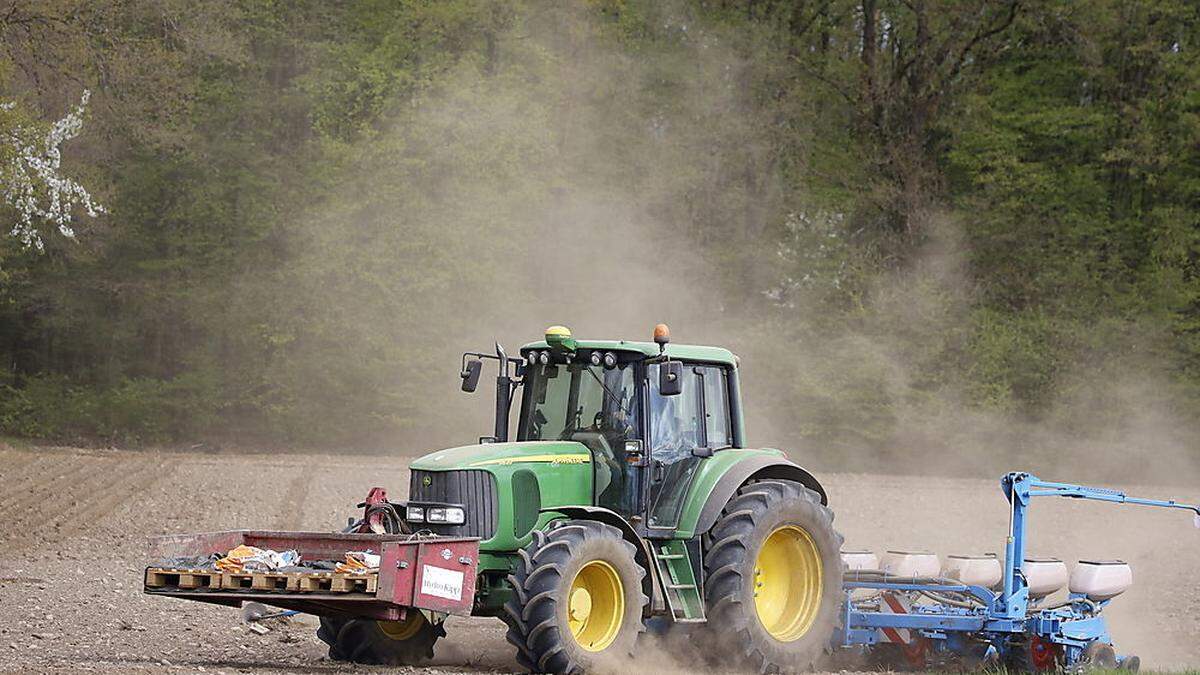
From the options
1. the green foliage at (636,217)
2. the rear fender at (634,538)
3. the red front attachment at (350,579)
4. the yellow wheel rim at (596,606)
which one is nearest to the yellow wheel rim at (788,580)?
the rear fender at (634,538)

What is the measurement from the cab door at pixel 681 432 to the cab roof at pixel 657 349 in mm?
81

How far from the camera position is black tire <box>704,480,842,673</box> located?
1126 cm

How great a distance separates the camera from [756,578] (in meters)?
11.9

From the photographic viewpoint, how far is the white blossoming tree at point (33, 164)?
23531 millimetres

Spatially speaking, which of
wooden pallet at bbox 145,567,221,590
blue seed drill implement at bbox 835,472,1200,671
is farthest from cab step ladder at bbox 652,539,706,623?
wooden pallet at bbox 145,567,221,590

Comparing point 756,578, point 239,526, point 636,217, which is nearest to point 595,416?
point 756,578

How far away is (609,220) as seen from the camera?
39.9 meters

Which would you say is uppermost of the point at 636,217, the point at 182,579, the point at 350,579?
the point at 636,217

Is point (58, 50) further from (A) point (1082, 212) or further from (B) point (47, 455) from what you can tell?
(A) point (1082, 212)

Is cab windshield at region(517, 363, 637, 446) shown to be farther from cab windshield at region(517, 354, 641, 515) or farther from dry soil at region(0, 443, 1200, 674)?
dry soil at region(0, 443, 1200, 674)

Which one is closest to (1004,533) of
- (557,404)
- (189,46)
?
(557,404)

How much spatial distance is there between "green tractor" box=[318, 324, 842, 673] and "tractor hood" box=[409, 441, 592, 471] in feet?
0.04

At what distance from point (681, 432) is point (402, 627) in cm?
253

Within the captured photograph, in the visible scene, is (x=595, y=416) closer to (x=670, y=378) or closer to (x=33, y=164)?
(x=670, y=378)
